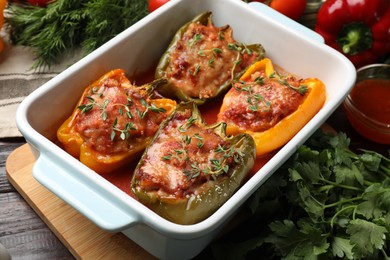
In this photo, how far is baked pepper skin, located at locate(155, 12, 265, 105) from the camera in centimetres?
→ 276

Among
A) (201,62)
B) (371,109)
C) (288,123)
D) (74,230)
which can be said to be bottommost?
(371,109)

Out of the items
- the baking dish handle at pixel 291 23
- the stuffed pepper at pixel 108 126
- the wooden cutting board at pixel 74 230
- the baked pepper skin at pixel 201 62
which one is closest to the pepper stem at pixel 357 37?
the baking dish handle at pixel 291 23

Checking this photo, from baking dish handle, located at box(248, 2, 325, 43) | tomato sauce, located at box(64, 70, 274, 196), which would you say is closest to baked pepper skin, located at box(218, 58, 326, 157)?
tomato sauce, located at box(64, 70, 274, 196)

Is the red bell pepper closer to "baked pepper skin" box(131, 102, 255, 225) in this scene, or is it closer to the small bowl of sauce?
the small bowl of sauce

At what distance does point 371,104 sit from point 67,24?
1605 mm

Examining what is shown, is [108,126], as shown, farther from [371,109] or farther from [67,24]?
[371,109]

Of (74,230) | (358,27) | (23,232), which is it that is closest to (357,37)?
(358,27)

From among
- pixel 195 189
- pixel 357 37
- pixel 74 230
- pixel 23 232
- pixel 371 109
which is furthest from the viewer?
pixel 357 37

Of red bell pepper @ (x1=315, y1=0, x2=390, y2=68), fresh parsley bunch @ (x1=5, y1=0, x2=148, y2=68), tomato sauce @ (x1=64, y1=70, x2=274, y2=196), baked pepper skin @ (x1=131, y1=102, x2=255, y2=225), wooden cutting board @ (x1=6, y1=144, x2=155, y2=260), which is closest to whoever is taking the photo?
baked pepper skin @ (x1=131, y1=102, x2=255, y2=225)

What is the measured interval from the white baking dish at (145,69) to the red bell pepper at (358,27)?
0.57 m

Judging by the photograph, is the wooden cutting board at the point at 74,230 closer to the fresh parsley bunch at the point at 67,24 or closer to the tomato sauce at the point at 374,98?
the fresh parsley bunch at the point at 67,24

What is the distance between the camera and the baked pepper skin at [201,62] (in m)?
2.76

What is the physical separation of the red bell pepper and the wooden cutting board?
1680 mm

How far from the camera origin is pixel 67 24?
3143mm
